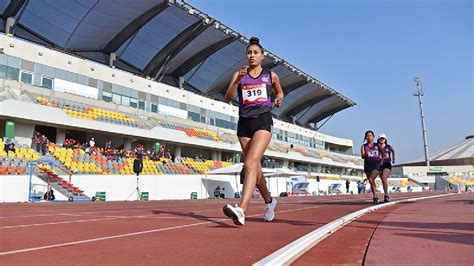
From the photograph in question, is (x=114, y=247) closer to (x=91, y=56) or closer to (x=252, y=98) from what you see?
(x=252, y=98)

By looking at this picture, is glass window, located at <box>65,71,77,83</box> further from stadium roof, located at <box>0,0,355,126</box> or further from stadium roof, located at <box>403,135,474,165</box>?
stadium roof, located at <box>403,135,474,165</box>

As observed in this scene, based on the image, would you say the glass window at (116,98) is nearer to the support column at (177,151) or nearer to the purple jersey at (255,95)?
the support column at (177,151)

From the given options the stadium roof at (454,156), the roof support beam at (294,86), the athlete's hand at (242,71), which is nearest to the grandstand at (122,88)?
the roof support beam at (294,86)

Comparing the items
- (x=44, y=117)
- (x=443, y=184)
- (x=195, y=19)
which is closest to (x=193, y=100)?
(x=195, y=19)

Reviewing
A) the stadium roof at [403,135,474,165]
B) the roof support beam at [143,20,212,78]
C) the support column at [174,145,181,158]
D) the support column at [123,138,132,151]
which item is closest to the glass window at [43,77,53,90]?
the support column at [123,138,132,151]

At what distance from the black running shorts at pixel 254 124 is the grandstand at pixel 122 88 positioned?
53.4 feet

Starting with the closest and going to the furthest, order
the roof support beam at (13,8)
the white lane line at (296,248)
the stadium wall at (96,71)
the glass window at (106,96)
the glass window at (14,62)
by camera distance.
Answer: the white lane line at (296,248) → the glass window at (14,62) → the stadium wall at (96,71) → the glass window at (106,96) → the roof support beam at (13,8)

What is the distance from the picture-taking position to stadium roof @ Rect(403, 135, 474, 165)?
107719 millimetres

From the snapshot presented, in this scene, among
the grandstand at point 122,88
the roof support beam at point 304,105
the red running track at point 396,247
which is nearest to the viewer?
the red running track at point 396,247

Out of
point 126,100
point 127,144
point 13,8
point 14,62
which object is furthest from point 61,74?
point 13,8

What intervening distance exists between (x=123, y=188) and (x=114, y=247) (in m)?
21.4

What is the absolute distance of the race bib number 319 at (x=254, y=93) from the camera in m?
4.55

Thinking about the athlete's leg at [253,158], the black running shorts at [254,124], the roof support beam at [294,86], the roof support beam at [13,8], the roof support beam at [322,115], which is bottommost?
the athlete's leg at [253,158]

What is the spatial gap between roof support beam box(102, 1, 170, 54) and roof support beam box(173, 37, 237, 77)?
8.44 metres
